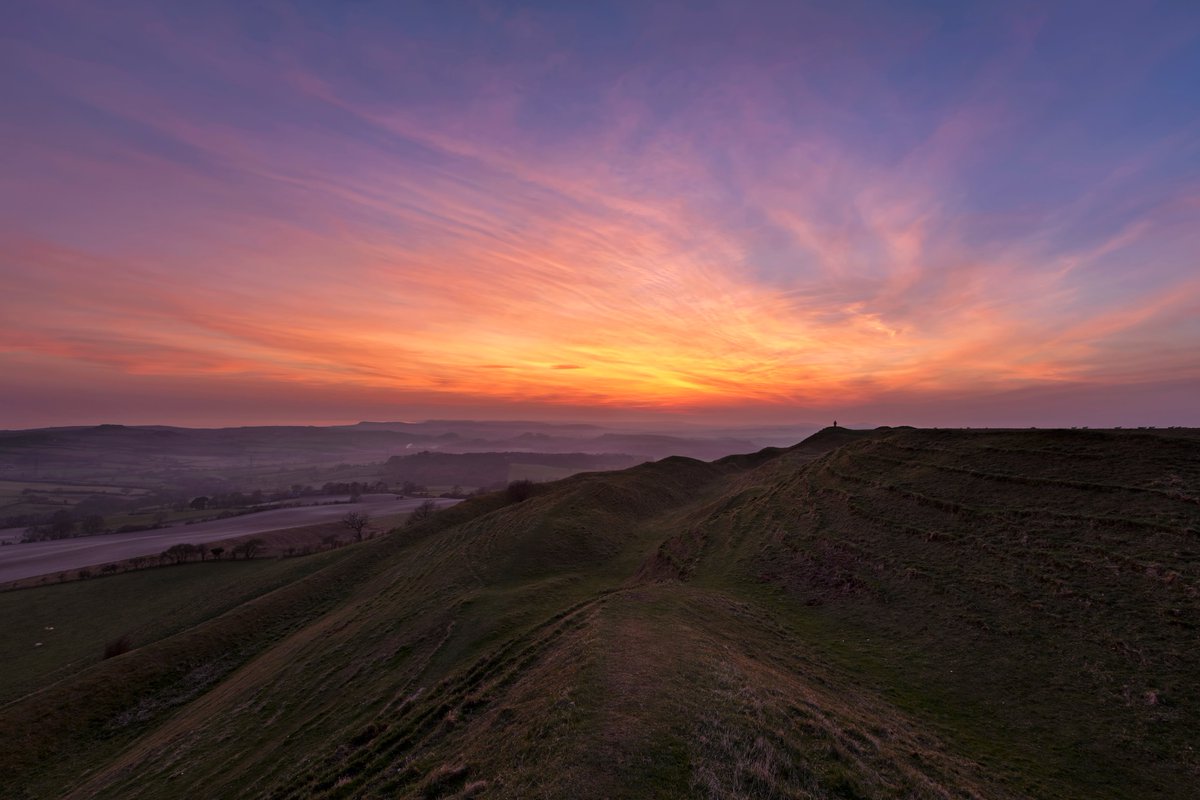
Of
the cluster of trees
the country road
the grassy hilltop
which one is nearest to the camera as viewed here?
the grassy hilltop

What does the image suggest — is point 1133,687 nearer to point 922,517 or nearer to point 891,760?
point 891,760

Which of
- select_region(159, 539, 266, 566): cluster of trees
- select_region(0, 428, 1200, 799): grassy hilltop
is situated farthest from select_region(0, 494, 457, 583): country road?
select_region(0, 428, 1200, 799): grassy hilltop

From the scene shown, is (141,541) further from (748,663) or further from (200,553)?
(748,663)

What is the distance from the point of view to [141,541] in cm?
12219

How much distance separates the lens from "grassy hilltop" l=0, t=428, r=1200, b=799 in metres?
14.2

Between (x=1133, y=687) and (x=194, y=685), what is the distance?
63.1m

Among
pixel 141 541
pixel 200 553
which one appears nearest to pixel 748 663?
pixel 200 553

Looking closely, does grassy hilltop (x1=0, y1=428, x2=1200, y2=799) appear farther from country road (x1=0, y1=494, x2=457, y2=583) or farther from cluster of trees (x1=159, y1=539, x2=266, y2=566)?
country road (x1=0, y1=494, x2=457, y2=583)

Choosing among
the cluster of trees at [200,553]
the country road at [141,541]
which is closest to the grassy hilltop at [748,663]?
the cluster of trees at [200,553]

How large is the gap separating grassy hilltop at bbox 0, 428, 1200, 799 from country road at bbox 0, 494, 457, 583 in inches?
2657

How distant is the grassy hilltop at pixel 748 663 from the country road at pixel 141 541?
6749 cm

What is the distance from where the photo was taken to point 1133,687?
62.8ft

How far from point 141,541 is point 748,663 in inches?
6647

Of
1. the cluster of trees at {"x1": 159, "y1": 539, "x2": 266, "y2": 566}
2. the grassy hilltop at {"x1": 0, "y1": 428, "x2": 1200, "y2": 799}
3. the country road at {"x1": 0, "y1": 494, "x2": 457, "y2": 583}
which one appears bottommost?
the country road at {"x1": 0, "y1": 494, "x2": 457, "y2": 583}
